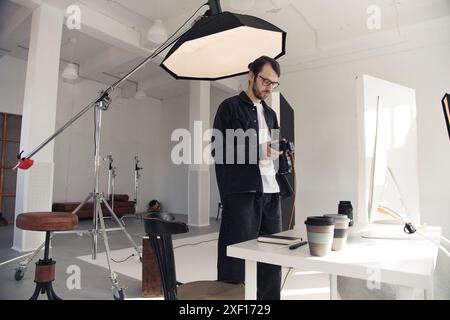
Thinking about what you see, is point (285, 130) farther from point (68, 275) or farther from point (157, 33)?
point (68, 275)

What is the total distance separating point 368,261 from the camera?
73 centimetres

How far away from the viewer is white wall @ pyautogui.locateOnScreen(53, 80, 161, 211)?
666 cm

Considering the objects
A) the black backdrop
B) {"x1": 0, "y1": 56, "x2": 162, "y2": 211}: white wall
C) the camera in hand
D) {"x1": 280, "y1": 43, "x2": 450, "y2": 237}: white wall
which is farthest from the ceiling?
the camera in hand

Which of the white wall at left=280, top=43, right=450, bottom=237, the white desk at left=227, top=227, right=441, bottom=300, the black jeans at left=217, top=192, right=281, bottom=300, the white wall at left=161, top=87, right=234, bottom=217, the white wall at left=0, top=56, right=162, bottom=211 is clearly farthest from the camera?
the white wall at left=161, top=87, right=234, bottom=217

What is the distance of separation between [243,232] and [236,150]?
355mm

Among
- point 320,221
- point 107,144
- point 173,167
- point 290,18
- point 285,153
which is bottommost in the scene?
point 320,221

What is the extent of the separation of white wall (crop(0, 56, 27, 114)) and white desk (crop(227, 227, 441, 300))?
654 cm

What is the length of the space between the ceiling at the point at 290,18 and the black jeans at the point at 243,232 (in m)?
2.90

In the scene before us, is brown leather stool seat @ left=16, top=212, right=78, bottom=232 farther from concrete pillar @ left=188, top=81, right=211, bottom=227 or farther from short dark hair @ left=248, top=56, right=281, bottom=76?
concrete pillar @ left=188, top=81, right=211, bottom=227

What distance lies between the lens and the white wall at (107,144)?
262 inches

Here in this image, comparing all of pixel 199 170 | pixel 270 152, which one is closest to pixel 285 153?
pixel 270 152
